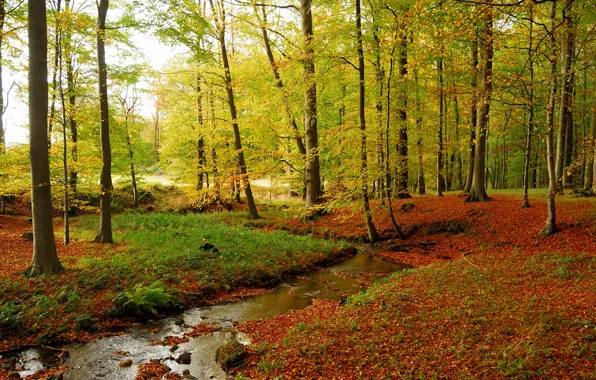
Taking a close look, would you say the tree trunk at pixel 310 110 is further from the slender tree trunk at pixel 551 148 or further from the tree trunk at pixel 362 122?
the slender tree trunk at pixel 551 148

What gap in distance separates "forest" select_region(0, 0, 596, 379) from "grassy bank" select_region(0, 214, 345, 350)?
0.19ft

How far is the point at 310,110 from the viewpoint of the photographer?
1773 cm

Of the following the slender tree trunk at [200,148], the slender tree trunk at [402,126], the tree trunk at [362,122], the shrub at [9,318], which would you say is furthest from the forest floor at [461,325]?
the slender tree trunk at [200,148]

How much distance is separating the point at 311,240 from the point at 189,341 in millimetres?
8998

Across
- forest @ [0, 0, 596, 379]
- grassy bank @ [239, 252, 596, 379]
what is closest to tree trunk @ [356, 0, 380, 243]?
forest @ [0, 0, 596, 379]

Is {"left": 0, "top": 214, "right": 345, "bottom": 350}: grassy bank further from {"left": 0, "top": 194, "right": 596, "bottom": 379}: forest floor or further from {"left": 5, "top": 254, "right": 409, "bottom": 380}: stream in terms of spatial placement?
{"left": 5, "top": 254, "right": 409, "bottom": 380}: stream

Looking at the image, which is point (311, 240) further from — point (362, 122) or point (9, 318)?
point (9, 318)

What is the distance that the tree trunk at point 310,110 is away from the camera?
1443 cm

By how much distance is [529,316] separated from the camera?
19.6 feet

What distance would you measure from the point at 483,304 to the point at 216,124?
63.0ft

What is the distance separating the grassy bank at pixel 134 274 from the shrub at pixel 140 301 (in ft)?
0.07

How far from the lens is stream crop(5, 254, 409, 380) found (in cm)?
596

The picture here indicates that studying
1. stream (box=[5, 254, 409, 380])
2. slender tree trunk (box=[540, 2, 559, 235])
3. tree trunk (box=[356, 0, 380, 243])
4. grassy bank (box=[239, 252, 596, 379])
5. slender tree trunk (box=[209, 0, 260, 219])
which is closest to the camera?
grassy bank (box=[239, 252, 596, 379])

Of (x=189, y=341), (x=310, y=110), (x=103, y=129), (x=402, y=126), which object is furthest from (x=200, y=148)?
(x=189, y=341)
